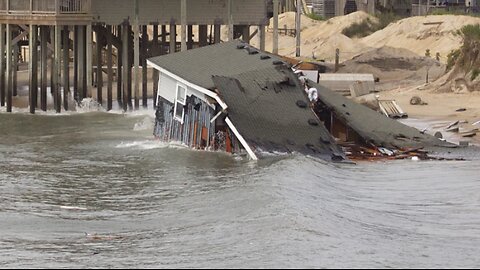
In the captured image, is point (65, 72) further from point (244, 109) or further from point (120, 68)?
point (244, 109)

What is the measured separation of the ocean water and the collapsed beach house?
1.98 feet

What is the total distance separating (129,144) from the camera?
112ft

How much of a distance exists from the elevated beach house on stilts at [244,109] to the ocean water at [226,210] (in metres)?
0.55

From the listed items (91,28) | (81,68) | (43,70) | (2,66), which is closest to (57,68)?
(81,68)

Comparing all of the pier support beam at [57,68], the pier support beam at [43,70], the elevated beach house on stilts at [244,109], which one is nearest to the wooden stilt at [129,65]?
the pier support beam at [57,68]

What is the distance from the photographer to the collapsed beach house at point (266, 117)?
28.2 m

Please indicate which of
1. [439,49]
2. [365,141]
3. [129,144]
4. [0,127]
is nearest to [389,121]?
[365,141]

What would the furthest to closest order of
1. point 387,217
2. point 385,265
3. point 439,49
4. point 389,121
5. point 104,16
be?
1. point 439,49
2. point 104,16
3. point 389,121
4. point 387,217
5. point 385,265

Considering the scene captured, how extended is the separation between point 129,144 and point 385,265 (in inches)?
731

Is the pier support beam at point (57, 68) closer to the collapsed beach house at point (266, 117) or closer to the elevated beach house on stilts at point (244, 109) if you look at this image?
the elevated beach house on stilts at point (244, 109)

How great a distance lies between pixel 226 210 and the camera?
21938 millimetres

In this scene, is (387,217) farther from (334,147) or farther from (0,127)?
(0,127)

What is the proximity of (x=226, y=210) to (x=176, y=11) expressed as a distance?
2280cm

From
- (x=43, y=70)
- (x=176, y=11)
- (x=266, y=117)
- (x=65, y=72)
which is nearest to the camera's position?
(x=266, y=117)
